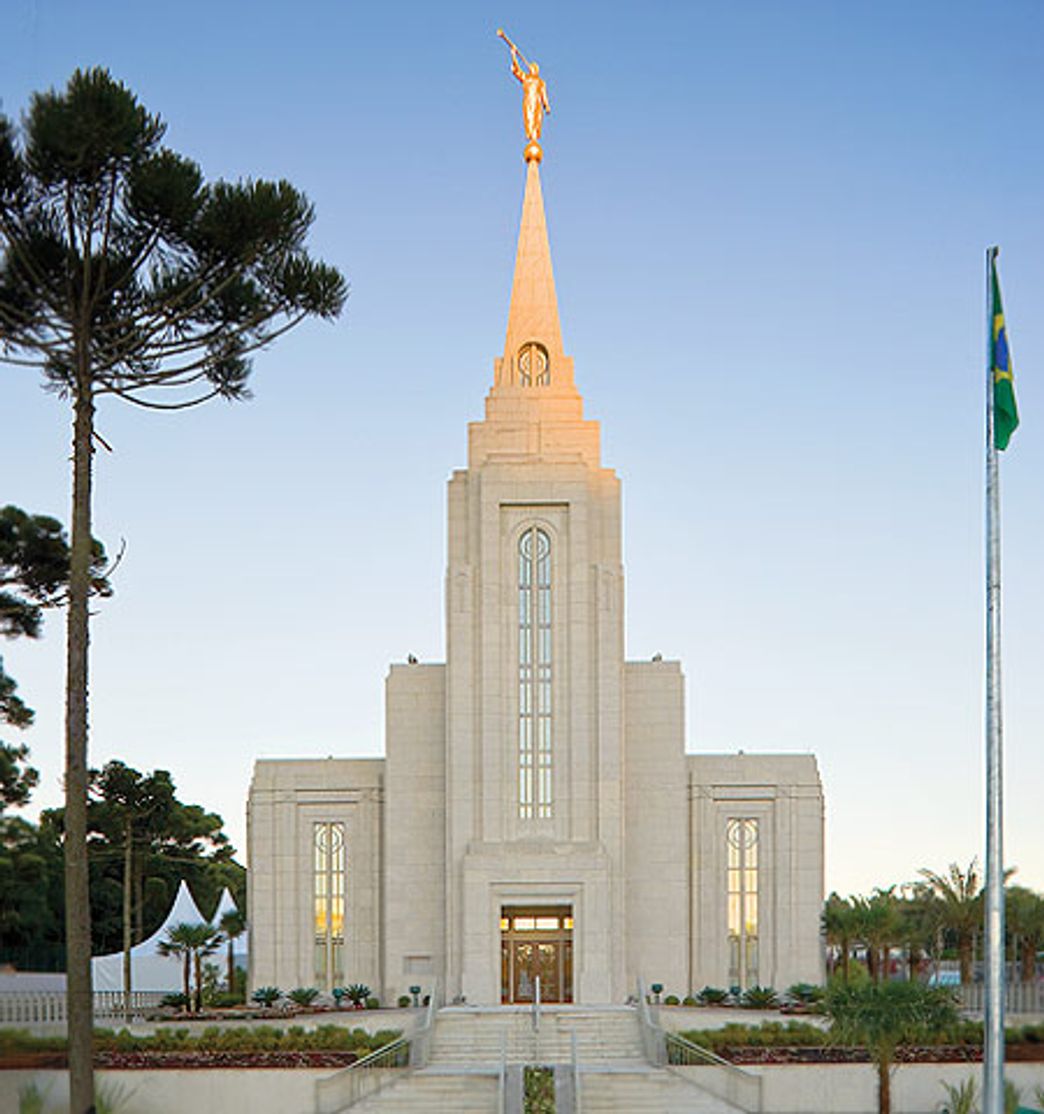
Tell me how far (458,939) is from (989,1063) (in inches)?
1226

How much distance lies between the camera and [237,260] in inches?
941

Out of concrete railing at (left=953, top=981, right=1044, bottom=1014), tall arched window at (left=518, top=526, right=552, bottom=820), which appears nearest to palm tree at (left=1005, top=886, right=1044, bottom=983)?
concrete railing at (left=953, top=981, right=1044, bottom=1014)

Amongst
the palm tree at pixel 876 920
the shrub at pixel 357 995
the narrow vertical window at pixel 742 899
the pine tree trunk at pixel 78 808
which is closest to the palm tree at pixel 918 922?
the palm tree at pixel 876 920

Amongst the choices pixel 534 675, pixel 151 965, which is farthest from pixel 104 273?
pixel 151 965

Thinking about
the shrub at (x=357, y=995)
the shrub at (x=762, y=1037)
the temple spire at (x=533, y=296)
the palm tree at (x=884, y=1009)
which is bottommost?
the shrub at (x=357, y=995)

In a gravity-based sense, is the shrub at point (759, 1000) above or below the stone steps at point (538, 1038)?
below

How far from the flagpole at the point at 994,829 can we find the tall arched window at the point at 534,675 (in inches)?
1205

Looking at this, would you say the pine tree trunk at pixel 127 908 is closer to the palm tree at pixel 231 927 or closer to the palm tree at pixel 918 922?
the palm tree at pixel 231 927

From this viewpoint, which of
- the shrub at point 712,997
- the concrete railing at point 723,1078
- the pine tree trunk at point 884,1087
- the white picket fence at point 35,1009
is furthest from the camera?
the shrub at point 712,997

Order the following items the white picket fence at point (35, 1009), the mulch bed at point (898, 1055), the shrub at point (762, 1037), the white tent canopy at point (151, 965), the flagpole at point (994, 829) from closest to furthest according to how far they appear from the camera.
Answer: the flagpole at point (994, 829) → the mulch bed at point (898, 1055) → the shrub at point (762, 1037) → the white picket fence at point (35, 1009) → the white tent canopy at point (151, 965)

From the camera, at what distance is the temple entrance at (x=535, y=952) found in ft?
156

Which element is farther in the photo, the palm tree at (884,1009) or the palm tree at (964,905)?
the palm tree at (964,905)

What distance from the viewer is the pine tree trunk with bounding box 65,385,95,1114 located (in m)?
21.9

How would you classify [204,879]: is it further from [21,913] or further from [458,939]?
[458,939]
